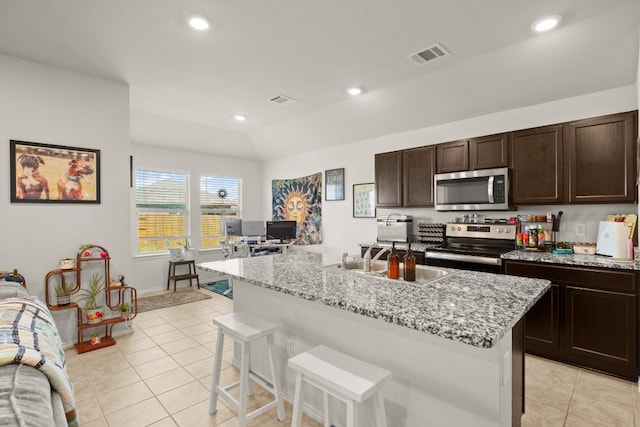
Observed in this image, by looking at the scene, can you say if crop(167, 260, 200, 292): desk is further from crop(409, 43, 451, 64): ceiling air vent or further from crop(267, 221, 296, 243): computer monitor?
crop(409, 43, 451, 64): ceiling air vent

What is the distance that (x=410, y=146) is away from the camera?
4719mm

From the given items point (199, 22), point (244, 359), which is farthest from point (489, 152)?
point (244, 359)

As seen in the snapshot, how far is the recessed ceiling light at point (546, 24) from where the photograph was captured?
7.89ft

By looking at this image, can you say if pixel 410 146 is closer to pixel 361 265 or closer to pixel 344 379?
pixel 361 265

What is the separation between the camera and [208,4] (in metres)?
2.24

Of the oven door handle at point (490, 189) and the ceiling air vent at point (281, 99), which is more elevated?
the ceiling air vent at point (281, 99)

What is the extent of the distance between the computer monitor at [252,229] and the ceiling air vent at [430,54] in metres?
4.03

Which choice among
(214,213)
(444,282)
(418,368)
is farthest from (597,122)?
(214,213)

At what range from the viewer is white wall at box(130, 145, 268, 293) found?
5566 mm

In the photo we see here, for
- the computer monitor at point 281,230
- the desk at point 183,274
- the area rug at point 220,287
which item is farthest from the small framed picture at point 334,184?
the desk at point 183,274

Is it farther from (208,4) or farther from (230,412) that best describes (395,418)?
(208,4)

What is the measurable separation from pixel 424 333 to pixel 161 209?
221 inches

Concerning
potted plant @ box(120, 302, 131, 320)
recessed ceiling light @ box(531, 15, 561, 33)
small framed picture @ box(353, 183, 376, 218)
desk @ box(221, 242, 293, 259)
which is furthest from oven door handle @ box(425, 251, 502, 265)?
potted plant @ box(120, 302, 131, 320)

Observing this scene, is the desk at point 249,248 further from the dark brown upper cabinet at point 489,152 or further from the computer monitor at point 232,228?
the dark brown upper cabinet at point 489,152
